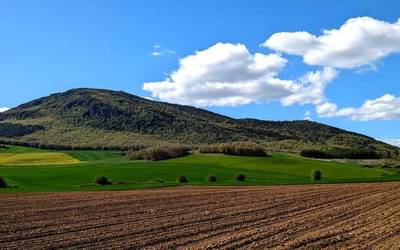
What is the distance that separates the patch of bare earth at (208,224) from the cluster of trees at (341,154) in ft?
262

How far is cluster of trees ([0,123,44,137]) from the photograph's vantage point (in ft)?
561

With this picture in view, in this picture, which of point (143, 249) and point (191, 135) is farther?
point (191, 135)

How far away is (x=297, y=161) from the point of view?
95250mm

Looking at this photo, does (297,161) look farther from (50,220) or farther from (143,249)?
(143,249)

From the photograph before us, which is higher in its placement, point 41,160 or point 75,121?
point 75,121

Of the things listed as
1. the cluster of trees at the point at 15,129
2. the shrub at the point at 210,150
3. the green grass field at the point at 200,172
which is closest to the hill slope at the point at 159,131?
the cluster of trees at the point at 15,129

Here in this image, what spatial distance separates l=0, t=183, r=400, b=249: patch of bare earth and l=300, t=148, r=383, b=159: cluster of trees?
79901 millimetres

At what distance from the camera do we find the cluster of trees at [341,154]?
112 m

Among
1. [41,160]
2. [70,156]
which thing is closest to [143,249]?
[41,160]

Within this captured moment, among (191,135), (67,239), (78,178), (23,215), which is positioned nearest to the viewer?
(67,239)

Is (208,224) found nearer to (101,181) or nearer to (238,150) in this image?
(101,181)

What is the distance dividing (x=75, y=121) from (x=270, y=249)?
588 feet

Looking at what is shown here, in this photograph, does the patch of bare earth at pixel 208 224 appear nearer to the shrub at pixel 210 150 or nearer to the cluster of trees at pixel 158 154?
the cluster of trees at pixel 158 154

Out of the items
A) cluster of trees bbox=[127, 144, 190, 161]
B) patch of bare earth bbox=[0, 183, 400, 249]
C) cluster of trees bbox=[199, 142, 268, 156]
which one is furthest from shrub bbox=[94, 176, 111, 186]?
cluster of trees bbox=[199, 142, 268, 156]
